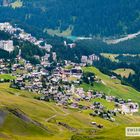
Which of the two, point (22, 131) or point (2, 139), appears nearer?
point (2, 139)

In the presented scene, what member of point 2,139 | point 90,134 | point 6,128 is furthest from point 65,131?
point 2,139

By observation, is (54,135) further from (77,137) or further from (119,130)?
(119,130)

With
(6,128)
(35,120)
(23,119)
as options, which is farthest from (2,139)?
(35,120)

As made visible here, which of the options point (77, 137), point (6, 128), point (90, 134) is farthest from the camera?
point (90, 134)

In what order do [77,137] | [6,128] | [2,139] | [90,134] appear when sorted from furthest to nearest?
[90,134] → [77,137] → [6,128] → [2,139]

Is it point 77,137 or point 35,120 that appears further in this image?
point 35,120

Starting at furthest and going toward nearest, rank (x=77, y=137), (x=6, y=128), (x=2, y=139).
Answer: (x=77, y=137) → (x=6, y=128) → (x=2, y=139)

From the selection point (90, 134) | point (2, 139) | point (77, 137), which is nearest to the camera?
point (2, 139)

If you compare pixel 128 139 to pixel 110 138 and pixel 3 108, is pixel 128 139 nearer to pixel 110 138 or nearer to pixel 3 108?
pixel 110 138

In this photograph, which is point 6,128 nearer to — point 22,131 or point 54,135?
point 22,131
